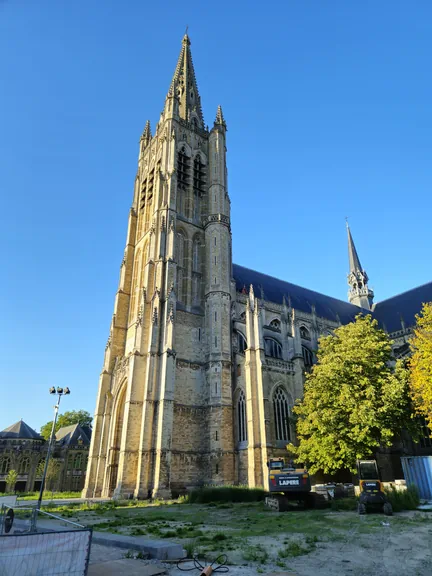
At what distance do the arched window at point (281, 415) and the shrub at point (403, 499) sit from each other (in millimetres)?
11824

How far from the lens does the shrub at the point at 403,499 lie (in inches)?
575

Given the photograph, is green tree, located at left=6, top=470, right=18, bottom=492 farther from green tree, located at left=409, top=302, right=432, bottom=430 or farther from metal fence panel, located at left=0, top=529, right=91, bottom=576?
metal fence panel, located at left=0, top=529, right=91, bottom=576

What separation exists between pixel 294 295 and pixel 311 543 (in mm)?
35910

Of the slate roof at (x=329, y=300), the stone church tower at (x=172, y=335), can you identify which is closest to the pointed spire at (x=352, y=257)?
the slate roof at (x=329, y=300)

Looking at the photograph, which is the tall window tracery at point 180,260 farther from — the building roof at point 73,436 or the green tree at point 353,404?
the building roof at point 73,436

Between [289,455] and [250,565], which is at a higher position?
[289,455]

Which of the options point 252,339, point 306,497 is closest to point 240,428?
point 252,339

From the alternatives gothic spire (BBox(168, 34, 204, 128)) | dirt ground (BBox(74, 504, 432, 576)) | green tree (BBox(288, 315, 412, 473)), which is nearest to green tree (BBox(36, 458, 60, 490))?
green tree (BBox(288, 315, 412, 473))

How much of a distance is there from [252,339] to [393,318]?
2436 cm

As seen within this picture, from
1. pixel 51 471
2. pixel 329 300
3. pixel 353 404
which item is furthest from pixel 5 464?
pixel 353 404

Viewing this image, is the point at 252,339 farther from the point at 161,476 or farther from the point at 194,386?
the point at 161,476

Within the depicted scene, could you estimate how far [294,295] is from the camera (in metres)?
43.0

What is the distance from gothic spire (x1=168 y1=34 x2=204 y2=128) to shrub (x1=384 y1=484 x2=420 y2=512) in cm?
3801

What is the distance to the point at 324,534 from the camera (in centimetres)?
923
